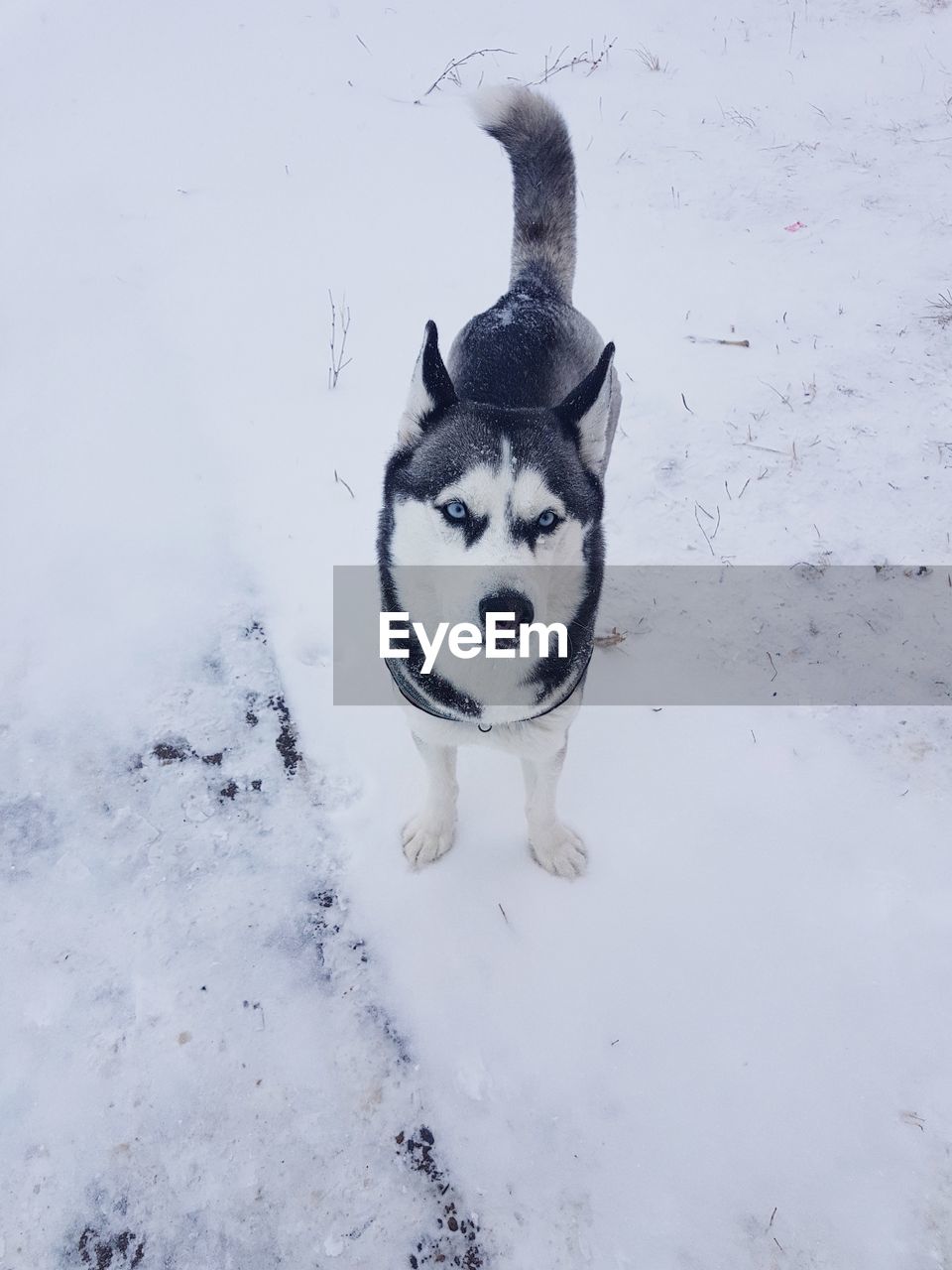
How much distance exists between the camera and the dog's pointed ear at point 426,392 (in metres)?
2.21

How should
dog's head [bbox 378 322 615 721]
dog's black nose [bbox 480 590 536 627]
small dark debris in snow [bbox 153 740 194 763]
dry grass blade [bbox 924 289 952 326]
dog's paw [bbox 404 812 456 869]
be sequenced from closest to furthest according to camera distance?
dog's black nose [bbox 480 590 536 627] → dog's head [bbox 378 322 615 721] → dog's paw [bbox 404 812 456 869] → small dark debris in snow [bbox 153 740 194 763] → dry grass blade [bbox 924 289 952 326]

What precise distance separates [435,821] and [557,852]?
45 centimetres

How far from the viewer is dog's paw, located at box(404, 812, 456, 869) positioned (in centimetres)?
264

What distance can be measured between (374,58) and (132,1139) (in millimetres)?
8563

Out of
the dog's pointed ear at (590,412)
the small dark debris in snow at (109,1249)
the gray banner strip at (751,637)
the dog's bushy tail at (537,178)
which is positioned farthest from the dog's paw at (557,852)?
the dog's bushy tail at (537,178)

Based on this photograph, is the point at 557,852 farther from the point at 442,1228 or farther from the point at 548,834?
the point at 442,1228

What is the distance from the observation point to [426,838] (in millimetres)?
2654

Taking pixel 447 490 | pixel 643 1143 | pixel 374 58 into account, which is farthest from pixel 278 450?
pixel 374 58

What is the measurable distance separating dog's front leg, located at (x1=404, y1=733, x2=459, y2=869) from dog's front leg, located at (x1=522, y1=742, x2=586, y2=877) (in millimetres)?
271

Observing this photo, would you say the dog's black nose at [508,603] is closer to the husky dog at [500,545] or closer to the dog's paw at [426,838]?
the husky dog at [500,545]

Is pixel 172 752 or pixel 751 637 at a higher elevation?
pixel 751 637

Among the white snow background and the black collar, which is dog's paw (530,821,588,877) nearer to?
the white snow background

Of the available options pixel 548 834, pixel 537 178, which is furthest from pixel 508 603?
pixel 537 178

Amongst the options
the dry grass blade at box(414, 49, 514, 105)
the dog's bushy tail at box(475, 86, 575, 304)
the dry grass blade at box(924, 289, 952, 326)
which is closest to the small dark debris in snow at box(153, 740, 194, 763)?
the dog's bushy tail at box(475, 86, 575, 304)
